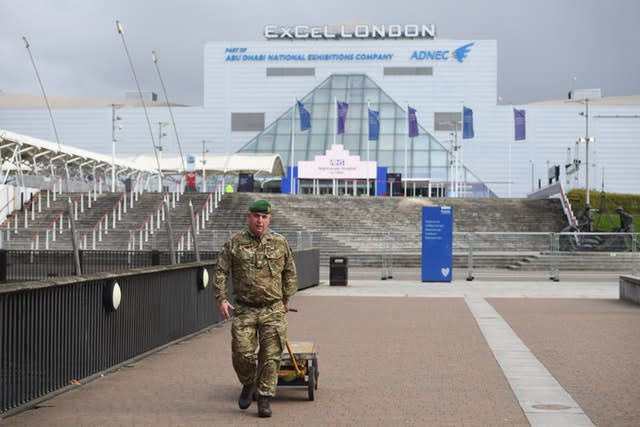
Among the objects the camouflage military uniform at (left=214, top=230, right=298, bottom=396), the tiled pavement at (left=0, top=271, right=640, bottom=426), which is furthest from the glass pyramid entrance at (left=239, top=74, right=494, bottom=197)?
the camouflage military uniform at (left=214, top=230, right=298, bottom=396)

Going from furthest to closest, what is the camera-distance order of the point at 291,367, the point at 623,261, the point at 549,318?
the point at 623,261, the point at 549,318, the point at 291,367

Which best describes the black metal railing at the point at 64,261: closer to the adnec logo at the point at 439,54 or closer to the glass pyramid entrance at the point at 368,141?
the glass pyramid entrance at the point at 368,141

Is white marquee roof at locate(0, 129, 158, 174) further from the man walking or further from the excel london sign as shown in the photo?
the excel london sign

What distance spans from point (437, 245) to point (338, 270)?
4.31 meters

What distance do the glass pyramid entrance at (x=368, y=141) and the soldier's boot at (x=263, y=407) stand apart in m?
72.8

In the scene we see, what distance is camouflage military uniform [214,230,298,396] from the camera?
829 centimetres

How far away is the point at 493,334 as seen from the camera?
49.4 feet

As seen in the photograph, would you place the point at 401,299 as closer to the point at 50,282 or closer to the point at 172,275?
the point at 172,275

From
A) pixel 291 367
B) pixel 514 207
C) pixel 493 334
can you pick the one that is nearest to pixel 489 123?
pixel 514 207

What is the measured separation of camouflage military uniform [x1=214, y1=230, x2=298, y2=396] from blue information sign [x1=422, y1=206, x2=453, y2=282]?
2312 cm

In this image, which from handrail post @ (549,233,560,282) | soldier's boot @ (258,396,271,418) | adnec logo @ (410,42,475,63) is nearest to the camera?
soldier's boot @ (258,396,271,418)

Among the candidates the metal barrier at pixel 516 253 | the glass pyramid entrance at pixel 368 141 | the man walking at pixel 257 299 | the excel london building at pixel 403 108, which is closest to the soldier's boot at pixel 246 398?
the man walking at pixel 257 299

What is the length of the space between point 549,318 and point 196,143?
82.3 meters

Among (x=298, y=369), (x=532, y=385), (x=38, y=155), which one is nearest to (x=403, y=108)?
(x=38, y=155)
